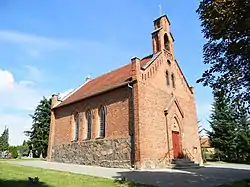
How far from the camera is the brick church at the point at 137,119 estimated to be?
20.0 metres

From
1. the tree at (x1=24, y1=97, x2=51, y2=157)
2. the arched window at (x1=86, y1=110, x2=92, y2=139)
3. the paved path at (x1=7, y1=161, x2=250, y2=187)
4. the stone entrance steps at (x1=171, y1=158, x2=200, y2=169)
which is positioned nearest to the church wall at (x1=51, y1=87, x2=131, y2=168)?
the arched window at (x1=86, y1=110, x2=92, y2=139)

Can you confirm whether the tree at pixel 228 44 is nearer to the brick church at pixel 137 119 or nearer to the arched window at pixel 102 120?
the brick church at pixel 137 119

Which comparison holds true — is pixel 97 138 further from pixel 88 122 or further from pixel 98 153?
pixel 88 122

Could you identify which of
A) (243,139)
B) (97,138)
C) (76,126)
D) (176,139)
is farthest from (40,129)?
(243,139)

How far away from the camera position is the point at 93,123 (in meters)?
24.0

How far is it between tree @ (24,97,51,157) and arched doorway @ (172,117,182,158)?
86.0 feet

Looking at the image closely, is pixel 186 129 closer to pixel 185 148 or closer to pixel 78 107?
pixel 185 148

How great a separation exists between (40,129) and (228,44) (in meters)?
37.7

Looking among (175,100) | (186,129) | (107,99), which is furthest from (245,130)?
(107,99)

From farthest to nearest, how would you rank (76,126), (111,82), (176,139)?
(76,126) → (111,82) → (176,139)

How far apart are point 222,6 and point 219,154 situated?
94.2 feet

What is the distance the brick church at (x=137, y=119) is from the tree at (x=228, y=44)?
7435mm

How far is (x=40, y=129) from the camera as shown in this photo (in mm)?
43219

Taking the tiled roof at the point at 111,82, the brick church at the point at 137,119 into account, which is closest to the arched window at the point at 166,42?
the brick church at the point at 137,119
